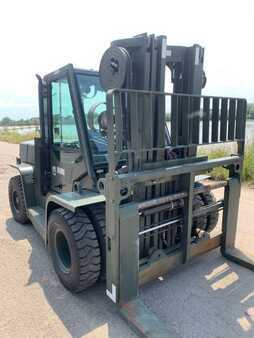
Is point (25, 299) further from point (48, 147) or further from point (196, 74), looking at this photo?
point (196, 74)

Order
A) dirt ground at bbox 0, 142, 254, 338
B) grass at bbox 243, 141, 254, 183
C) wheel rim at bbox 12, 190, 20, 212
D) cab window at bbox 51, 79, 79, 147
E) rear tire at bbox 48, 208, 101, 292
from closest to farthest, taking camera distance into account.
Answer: dirt ground at bbox 0, 142, 254, 338 < rear tire at bbox 48, 208, 101, 292 < cab window at bbox 51, 79, 79, 147 < wheel rim at bbox 12, 190, 20, 212 < grass at bbox 243, 141, 254, 183

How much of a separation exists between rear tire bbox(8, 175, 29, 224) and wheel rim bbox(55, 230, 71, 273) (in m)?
1.62

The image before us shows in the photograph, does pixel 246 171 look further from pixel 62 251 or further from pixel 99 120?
pixel 62 251

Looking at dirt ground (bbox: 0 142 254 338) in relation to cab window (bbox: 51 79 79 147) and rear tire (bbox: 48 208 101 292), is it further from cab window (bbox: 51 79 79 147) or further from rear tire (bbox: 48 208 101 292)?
cab window (bbox: 51 79 79 147)

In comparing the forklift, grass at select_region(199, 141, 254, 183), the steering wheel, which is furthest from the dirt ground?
grass at select_region(199, 141, 254, 183)

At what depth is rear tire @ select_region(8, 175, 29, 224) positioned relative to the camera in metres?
4.50

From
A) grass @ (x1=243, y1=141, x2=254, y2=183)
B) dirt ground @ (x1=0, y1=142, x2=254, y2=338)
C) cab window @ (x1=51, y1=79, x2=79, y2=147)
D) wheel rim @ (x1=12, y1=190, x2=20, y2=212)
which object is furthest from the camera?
grass @ (x1=243, y1=141, x2=254, y2=183)

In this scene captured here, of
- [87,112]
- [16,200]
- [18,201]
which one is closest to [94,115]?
[87,112]

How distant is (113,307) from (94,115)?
194 centimetres

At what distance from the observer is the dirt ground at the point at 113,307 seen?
2.34 metres

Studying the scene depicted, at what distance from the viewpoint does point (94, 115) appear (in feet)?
9.98

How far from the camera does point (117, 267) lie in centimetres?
237

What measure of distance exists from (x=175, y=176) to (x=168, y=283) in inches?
45.1

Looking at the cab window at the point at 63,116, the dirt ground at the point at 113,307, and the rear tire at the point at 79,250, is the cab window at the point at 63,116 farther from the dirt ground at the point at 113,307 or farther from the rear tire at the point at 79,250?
the dirt ground at the point at 113,307
